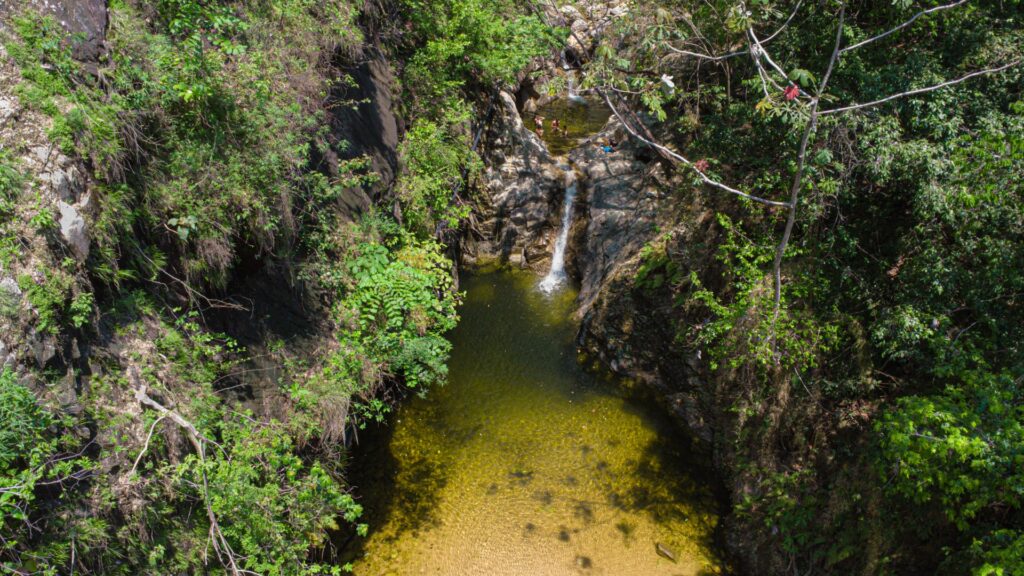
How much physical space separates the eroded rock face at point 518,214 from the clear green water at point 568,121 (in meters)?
2.06

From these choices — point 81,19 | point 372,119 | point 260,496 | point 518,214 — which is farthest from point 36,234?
point 518,214

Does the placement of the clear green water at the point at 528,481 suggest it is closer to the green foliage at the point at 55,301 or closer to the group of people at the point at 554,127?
the green foliage at the point at 55,301

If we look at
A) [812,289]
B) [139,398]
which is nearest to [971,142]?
[812,289]

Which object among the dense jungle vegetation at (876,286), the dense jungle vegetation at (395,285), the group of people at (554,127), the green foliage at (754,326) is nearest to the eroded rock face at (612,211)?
the dense jungle vegetation at (395,285)

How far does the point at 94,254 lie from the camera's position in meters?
4.82

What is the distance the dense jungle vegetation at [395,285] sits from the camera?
4.53m

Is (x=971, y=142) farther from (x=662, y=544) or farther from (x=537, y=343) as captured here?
(x=537, y=343)

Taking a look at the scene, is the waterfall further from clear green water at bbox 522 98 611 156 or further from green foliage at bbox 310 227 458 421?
green foliage at bbox 310 227 458 421

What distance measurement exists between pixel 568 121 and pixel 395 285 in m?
12.8

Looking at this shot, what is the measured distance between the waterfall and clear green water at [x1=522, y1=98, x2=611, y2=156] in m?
2.03

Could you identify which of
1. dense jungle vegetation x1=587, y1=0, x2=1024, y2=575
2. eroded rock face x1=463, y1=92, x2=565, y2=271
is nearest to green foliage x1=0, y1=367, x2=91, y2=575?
dense jungle vegetation x1=587, y1=0, x2=1024, y2=575

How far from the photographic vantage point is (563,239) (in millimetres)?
14234

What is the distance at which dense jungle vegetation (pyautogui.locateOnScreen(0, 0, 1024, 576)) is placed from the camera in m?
4.53

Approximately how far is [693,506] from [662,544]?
1010 mm
